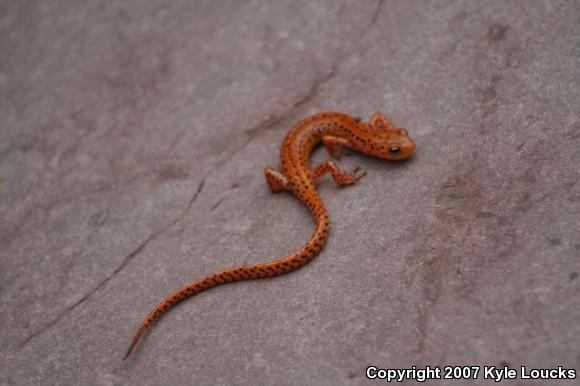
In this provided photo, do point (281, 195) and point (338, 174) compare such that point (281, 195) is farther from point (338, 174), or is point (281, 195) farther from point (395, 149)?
point (395, 149)

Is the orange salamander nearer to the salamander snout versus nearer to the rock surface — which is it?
the salamander snout

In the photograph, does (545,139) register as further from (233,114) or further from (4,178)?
(4,178)

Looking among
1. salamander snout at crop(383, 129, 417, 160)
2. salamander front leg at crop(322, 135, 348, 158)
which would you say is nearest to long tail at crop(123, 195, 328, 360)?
salamander snout at crop(383, 129, 417, 160)

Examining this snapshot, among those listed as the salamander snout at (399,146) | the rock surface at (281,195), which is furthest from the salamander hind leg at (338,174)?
the salamander snout at (399,146)

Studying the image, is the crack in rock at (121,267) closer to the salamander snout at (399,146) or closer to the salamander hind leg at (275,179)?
the salamander hind leg at (275,179)

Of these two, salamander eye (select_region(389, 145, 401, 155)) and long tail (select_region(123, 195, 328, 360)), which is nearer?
long tail (select_region(123, 195, 328, 360))

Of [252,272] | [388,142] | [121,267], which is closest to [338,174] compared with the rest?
[388,142]

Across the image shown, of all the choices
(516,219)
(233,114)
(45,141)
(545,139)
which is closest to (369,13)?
(233,114)
